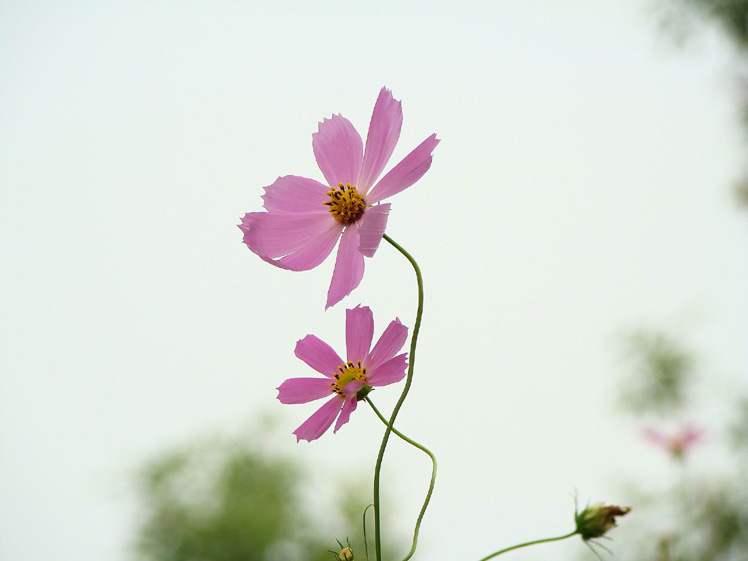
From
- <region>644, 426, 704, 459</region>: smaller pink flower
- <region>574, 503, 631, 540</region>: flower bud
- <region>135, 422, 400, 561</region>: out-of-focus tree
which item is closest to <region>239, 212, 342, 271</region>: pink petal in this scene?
<region>574, 503, 631, 540</region>: flower bud

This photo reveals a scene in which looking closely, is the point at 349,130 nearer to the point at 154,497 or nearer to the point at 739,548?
the point at 739,548

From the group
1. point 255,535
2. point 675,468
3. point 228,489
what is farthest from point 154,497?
point 675,468

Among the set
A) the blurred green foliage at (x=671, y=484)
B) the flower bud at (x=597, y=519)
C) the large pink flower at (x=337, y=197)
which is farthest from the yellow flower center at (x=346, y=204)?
the blurred green foliage at (x=671, y=484)

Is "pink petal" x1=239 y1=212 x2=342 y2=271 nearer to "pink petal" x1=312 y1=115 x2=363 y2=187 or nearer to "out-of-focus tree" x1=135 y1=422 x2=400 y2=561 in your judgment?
"pink petal" x1=312 y1=115 x2=363 y2=187

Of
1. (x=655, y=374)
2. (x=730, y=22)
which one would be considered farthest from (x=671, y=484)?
(x=730, y=22)

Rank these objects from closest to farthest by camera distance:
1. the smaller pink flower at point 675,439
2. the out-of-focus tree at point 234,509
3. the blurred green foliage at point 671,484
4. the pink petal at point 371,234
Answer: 1. the pink petal at point 371,234
2. the smaller pink flower at point 675,439
3. the blurred green foliage at point 671,484
4. the out-of-focus tree at point 234,509

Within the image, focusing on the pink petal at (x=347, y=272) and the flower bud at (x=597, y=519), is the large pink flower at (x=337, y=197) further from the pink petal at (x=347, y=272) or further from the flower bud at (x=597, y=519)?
the flower bud at (x=597, y=519)

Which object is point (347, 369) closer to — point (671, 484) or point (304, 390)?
point (304, 390)
